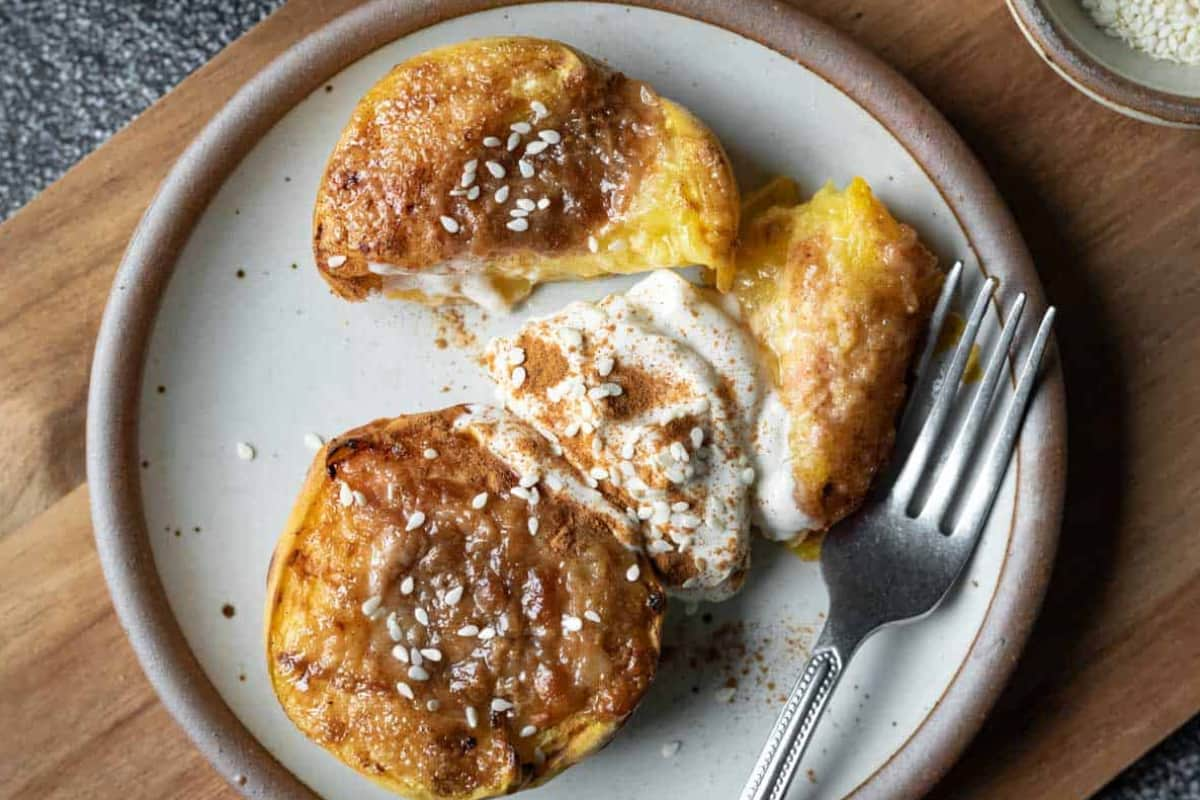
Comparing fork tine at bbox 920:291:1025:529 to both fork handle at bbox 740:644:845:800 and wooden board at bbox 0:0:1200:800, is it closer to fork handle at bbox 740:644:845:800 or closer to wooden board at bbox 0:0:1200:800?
wooden board at bbox 0:0:1200:800

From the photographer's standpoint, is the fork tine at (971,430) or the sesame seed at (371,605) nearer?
the sesame seed at (371,605)

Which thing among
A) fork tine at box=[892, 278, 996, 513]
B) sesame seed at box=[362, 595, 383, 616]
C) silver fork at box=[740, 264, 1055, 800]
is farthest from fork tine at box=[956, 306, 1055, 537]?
sesame seed at box=[362, 595, 383, 616]

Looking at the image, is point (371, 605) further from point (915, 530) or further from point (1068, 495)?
point (1068, 495)

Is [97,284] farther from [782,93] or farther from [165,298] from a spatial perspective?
[782,93]

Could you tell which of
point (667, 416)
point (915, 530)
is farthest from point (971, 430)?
point (667, 416)

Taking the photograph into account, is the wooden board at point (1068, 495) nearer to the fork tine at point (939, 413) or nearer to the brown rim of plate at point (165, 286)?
the brown rim of plate at point (165, 286)

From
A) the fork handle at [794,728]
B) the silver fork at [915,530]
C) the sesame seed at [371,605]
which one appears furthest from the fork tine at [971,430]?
the sesame seed at [371,605]
